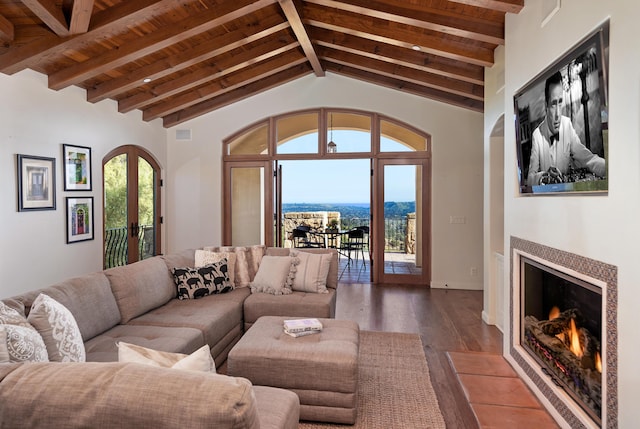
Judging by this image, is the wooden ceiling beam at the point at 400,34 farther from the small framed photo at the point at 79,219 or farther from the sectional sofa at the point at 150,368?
the small framed photo at the point at 79,219

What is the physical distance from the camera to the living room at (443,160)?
1.68 m

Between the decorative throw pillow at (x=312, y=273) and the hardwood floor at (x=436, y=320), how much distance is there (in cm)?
74

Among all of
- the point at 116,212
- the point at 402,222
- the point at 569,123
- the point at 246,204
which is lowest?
the point at 402,222

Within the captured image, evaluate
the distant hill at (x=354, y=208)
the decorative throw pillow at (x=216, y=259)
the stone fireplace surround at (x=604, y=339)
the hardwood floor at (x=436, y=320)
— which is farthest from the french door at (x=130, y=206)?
the stone fireplace surround at (x=604, y=339)

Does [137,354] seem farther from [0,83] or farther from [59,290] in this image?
[0,83]

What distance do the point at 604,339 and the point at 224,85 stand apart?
5429 millimetres

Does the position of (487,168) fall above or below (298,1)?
below

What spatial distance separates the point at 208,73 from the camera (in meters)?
5.17

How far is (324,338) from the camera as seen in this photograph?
8.41 ft

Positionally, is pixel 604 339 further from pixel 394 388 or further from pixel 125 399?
pixel 125 399

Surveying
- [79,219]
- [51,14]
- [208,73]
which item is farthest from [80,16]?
[79,219]

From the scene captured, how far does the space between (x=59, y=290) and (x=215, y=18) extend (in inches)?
110

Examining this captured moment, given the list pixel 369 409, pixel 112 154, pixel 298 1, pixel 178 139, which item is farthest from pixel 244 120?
pixel 369 409

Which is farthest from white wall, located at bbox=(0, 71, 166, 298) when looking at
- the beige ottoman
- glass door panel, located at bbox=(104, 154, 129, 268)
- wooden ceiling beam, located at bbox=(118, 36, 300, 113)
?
the beige ottoman
